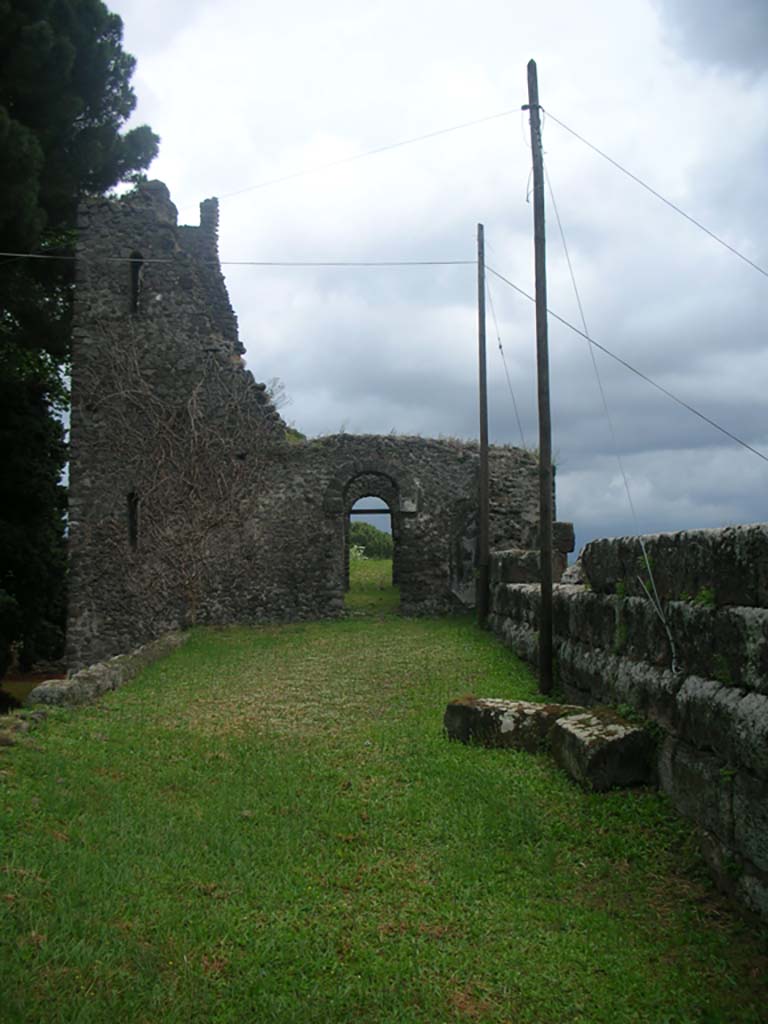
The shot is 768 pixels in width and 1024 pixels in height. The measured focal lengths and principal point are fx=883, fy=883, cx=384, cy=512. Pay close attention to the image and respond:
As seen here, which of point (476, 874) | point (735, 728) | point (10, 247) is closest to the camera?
point (735, 728)

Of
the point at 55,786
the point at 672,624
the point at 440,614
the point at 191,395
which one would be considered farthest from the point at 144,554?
the point at 672,624

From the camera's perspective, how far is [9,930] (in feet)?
11.8

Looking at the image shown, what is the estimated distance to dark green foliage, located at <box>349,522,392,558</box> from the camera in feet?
105

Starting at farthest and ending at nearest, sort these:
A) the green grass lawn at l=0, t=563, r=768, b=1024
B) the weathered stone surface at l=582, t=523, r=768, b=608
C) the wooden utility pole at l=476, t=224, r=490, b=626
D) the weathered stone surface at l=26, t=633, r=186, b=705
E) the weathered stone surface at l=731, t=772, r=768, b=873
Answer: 1. the wooden utility pole at l=476, t=224, r=490, b=626
2. the weathered stone surface at l=26, t=633, r=186, b=705
3. the weathered stone surface at l=582, t=523, r=768, b=608
4. the weathered stone surface at l=731, t=772, r=768, b=873
5. the green grass lawn at l=0, t=563, r=768, b=1024

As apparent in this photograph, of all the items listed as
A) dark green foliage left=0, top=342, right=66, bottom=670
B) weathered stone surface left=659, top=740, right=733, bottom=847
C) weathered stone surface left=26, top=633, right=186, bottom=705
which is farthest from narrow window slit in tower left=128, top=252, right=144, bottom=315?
weathered stone surface left=659, top=740, right=733, bottom=847

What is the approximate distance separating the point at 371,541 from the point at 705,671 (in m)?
27.5

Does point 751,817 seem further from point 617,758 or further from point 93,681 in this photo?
point 93,681

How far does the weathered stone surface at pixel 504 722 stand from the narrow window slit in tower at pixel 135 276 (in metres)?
13.4

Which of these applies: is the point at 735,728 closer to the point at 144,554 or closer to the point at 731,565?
the point at 731,565

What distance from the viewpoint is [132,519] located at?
57.6 ft

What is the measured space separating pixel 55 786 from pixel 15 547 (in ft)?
47.9

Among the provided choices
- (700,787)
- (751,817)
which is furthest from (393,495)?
(751,817)

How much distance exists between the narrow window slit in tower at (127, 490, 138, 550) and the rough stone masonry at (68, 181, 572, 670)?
35 millimetres

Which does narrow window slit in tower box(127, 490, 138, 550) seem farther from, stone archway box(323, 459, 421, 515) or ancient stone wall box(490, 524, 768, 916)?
ancient stone wall box(490, 524, 768, 916)
